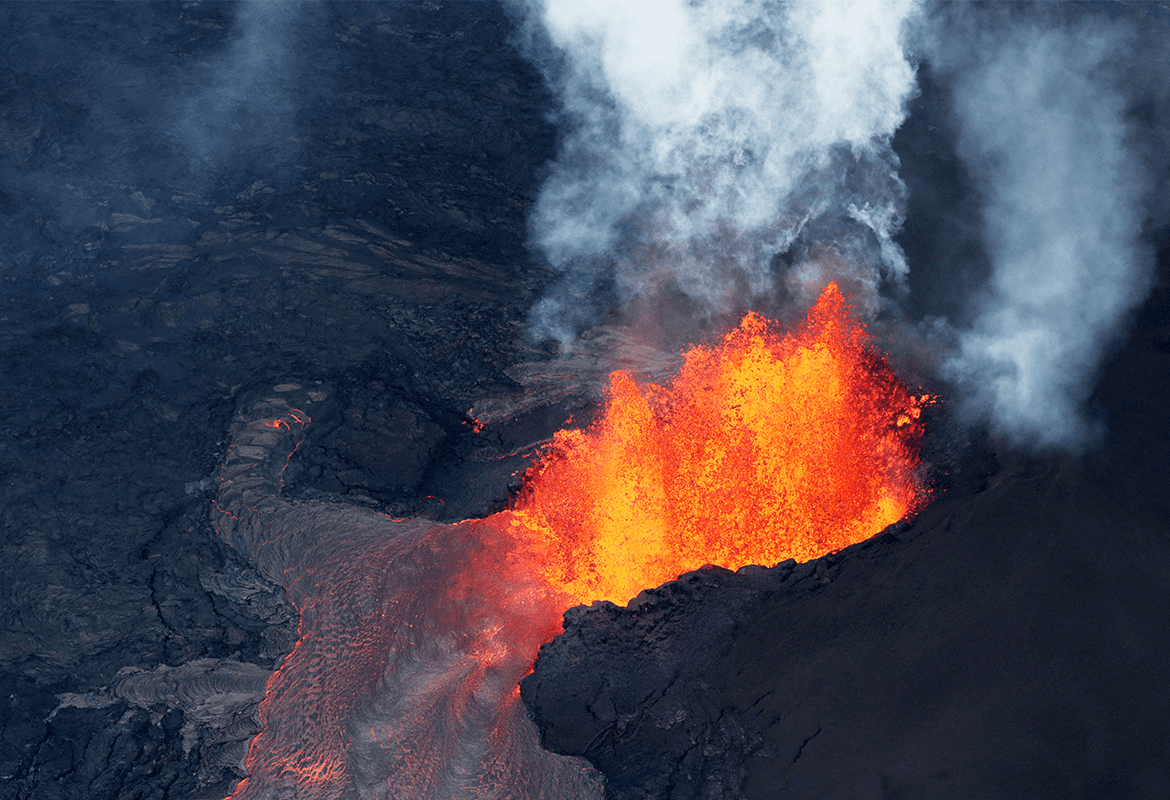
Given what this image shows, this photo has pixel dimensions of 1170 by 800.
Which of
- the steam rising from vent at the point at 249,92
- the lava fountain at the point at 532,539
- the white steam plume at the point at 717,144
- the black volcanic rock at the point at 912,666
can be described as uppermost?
the steam rising from vent at the point at 249,92

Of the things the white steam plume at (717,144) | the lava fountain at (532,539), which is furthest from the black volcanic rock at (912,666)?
the white steam plume at (717,144)

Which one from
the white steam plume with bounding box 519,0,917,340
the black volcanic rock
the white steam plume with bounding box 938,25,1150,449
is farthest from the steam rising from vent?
the white steam plume with bounding box 938,25,1150,449

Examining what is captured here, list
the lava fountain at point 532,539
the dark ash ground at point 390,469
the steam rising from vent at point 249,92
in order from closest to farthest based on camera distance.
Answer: the dark ash ground at point 390,469 → the lava fountain at point 532,539 → the steam rising from vent at point 249,92

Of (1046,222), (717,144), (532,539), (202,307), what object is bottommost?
(532,539)

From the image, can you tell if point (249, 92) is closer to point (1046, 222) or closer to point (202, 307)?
point (202, 307)

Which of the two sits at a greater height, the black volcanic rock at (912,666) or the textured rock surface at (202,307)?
the textured rock surface at (202,307)

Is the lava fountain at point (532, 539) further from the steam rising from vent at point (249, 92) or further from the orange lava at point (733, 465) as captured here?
the steam rising from vent at point (249, 92)

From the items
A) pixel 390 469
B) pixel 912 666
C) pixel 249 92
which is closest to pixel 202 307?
pixel 249 92
